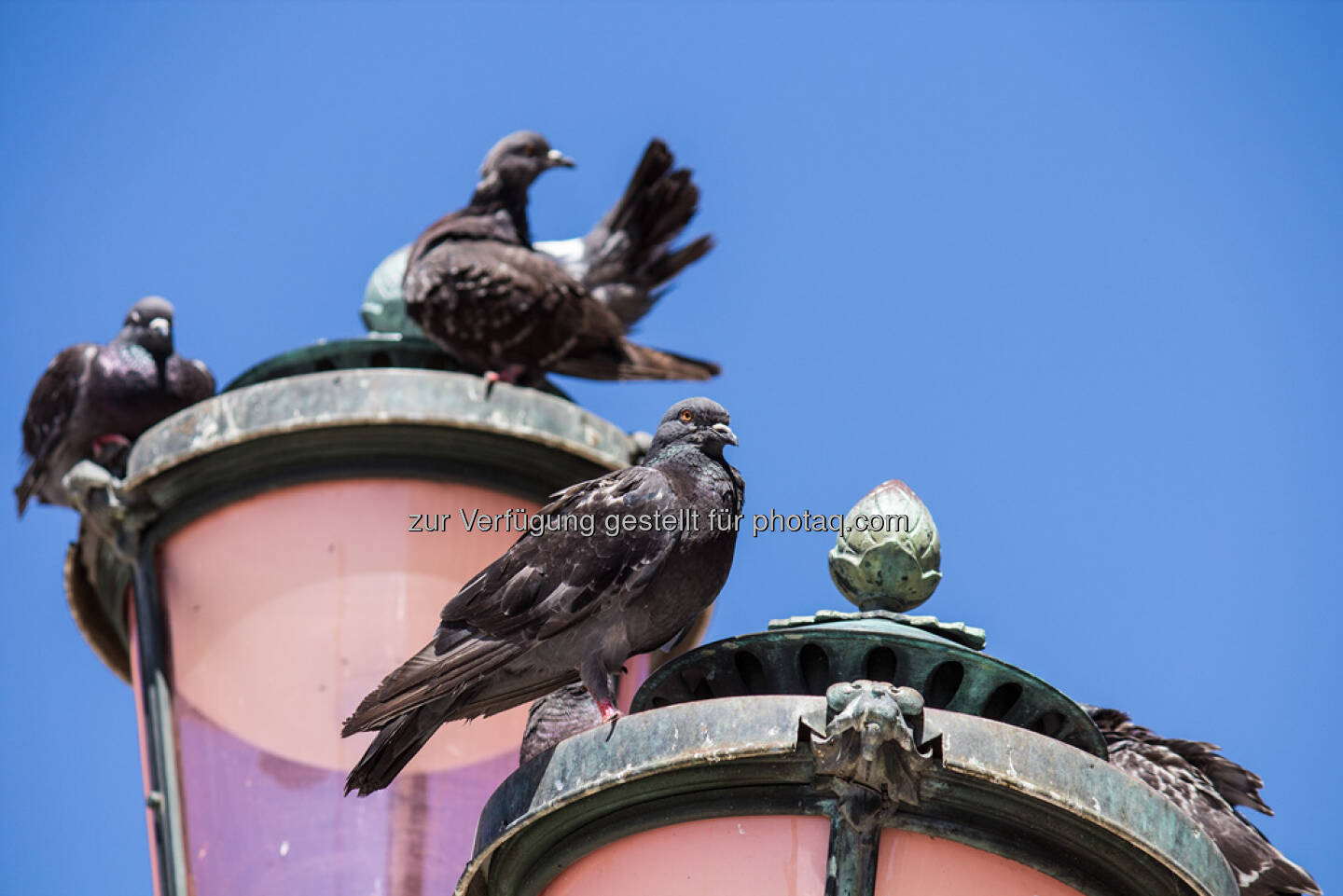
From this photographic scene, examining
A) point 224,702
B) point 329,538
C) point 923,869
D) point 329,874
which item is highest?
point 329,538

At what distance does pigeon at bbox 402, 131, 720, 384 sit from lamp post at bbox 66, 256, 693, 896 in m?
0.44

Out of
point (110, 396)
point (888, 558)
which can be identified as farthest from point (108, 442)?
point (888, 558)

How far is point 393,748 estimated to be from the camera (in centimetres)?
646

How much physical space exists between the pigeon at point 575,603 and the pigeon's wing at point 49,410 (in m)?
3.74

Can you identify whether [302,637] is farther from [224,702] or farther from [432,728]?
[432,728]

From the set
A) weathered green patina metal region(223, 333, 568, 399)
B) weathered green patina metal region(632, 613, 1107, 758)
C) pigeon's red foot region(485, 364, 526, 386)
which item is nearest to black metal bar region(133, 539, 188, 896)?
weathered green patina metal region(223, 333, 568, 399)

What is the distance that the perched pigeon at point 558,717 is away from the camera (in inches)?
267

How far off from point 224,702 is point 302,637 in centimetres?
33

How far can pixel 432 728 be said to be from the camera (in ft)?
21.4

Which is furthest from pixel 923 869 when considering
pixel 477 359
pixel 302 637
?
pixel 477 359

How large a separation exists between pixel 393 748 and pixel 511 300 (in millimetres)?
3285

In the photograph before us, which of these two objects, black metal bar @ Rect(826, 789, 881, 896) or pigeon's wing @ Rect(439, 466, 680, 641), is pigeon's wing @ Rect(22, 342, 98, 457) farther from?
black metal bar @ Rect(826, 789, 881, 896)

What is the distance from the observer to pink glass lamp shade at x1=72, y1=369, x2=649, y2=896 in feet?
25.2

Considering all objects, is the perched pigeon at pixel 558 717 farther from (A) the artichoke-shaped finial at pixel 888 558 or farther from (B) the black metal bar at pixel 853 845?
(B) the black metal bar at pixel 853 845
